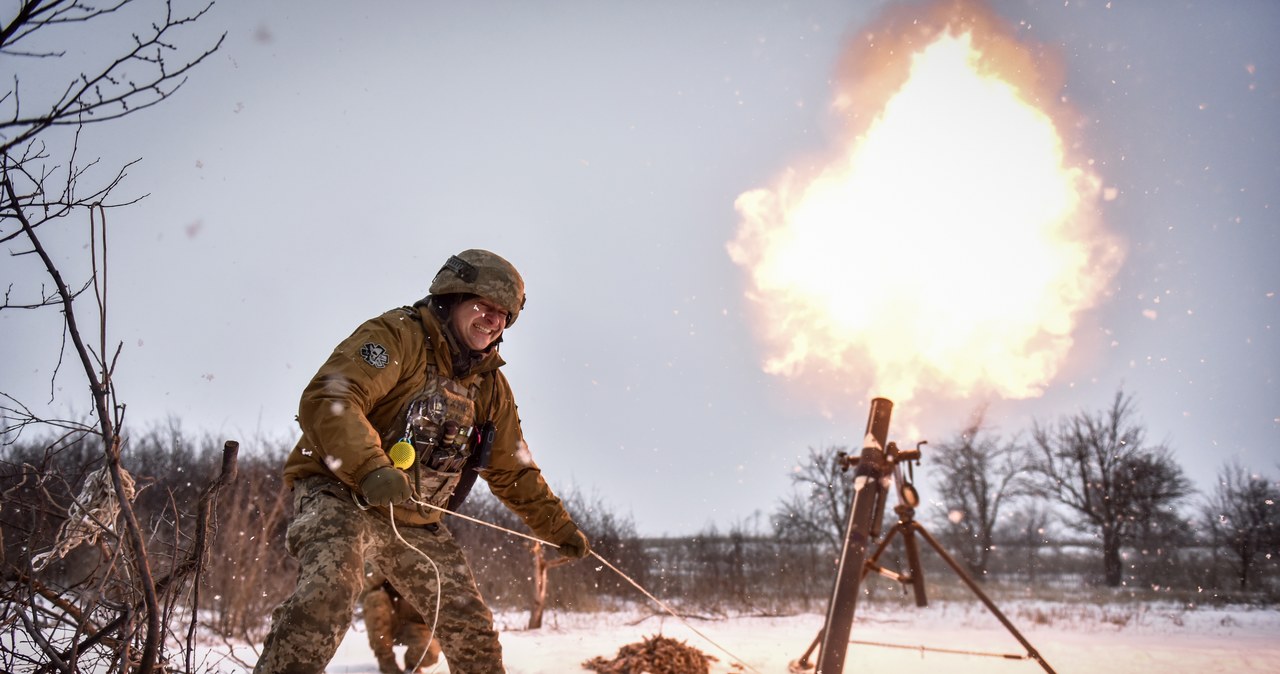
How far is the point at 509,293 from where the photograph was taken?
3959 mm

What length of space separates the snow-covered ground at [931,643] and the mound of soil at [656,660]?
0.24 m

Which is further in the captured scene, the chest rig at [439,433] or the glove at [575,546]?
the glove at [575,546]

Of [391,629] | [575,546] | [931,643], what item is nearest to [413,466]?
[575,546]

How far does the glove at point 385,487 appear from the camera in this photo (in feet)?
9.15

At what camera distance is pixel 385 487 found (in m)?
2.79

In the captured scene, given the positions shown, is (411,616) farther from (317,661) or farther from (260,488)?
(260,488)

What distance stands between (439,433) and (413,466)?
240 mm

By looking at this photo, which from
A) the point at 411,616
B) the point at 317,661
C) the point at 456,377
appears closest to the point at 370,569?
the point at 411,616

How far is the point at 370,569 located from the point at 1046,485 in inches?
1495

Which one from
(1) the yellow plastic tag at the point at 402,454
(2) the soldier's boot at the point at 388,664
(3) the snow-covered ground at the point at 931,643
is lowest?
(3) the snow-covered ground at the point at 931,643

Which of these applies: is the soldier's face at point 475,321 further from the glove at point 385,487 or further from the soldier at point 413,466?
the glove at point 385,487

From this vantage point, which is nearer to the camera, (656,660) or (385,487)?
(385,487)

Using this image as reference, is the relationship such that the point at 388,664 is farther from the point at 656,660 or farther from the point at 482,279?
the point at 482,279

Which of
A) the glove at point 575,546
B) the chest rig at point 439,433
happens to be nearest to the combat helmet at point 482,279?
the chest rig at point 439,433
